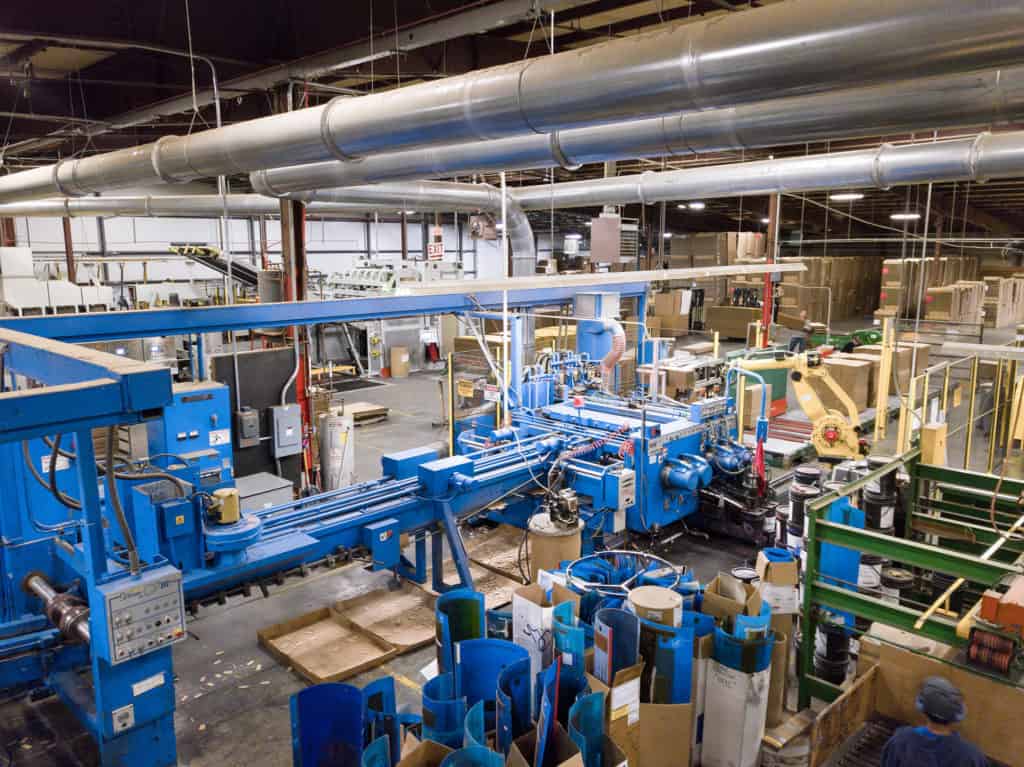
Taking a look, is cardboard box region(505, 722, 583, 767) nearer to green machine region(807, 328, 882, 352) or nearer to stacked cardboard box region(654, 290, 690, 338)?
green machine region(807, 328, 882, 352)

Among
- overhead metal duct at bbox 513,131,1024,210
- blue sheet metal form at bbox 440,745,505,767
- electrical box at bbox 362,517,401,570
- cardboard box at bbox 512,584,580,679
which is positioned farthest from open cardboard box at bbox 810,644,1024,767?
overhead metal duct at bbox 513,131,1024,210

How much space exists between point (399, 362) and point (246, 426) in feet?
34.5

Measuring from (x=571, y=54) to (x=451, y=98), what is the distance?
774 millimetres

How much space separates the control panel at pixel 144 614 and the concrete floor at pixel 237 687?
123 centimetres

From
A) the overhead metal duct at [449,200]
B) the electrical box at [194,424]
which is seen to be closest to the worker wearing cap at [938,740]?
the electrical box at [194,424]

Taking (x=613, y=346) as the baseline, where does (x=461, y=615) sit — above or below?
below

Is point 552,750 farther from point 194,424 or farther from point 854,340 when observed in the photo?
point 854,340

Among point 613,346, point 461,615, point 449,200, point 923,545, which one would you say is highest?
point 449,200

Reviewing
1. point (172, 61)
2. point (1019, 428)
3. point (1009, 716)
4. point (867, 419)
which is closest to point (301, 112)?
point (172, 61)

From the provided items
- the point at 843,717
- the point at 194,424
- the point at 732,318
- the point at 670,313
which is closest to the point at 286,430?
the point at 194,424

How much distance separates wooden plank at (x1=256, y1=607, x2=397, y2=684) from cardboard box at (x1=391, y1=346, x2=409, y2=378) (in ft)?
42.7

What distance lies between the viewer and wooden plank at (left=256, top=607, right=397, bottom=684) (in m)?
5.38

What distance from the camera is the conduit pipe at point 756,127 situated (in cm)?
425

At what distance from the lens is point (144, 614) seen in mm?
3791
